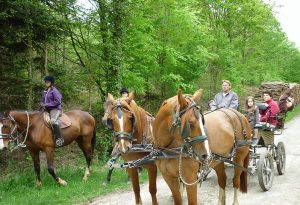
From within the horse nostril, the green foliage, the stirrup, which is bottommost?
the green foliage

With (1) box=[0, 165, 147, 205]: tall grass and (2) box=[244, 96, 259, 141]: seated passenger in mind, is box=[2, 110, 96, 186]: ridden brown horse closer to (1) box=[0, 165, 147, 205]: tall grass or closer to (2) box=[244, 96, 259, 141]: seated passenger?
(1) box=[0, 165, 147, 205]: tall grass

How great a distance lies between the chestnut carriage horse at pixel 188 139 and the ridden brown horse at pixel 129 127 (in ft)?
1.47

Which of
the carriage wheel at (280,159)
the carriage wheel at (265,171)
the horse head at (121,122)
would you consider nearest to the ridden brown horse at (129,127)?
the horse head at (121,122)

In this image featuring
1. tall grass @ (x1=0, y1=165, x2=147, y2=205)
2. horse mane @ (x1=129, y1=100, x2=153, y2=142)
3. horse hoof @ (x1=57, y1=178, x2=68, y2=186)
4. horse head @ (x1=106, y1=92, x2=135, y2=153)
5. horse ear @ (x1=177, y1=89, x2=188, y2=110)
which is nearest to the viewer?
horse ear @ (x1=177, y1=89, x2=188, y2=110)

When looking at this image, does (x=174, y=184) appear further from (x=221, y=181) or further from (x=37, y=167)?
(x=37, y=167)

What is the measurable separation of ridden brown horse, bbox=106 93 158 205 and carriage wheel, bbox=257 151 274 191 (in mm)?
2557

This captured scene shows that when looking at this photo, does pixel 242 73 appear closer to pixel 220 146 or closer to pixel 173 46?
pixel 173 46

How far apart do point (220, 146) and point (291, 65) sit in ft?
123

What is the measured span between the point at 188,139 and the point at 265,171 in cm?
417

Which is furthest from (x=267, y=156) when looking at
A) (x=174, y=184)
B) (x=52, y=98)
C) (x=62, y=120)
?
(x=52, y=98)

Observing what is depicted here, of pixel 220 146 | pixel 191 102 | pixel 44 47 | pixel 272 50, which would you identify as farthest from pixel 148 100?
pixel 272 50

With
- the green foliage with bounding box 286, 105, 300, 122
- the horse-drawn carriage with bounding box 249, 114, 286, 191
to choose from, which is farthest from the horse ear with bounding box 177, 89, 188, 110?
the green foliage with bounding box 286, 105, 300, 122

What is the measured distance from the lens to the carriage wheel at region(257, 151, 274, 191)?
7102 millimetres

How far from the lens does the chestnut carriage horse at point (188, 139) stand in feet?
13.3
